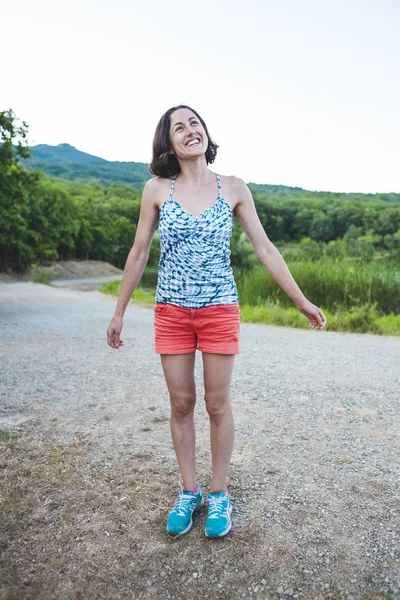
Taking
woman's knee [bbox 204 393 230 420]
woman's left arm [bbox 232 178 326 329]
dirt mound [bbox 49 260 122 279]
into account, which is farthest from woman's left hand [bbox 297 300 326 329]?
dirt mound [bbox 49 260 122 279]

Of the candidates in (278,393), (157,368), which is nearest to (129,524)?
(278,393)

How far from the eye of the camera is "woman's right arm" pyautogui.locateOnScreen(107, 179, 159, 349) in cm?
250

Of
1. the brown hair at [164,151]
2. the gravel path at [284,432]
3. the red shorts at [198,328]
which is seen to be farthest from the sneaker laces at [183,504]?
the brown hair at [164,151]

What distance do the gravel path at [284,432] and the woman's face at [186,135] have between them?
1811mm

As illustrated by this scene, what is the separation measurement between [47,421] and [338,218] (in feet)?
208

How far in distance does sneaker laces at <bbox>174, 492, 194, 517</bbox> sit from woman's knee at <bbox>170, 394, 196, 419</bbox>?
42cm

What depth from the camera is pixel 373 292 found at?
40.3 ft

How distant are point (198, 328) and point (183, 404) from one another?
1.32ft

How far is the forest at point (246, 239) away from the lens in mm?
12602

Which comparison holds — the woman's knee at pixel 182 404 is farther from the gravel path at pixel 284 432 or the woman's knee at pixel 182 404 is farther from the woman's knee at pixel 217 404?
the gravel path at pixel 284 432

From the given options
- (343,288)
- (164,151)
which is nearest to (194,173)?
(164,151)

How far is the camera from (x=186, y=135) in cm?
245

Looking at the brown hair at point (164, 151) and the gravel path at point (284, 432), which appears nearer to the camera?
the gravel path at point (284, 432)

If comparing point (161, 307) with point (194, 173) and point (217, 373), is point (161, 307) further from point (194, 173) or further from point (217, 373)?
point (194, 173)
